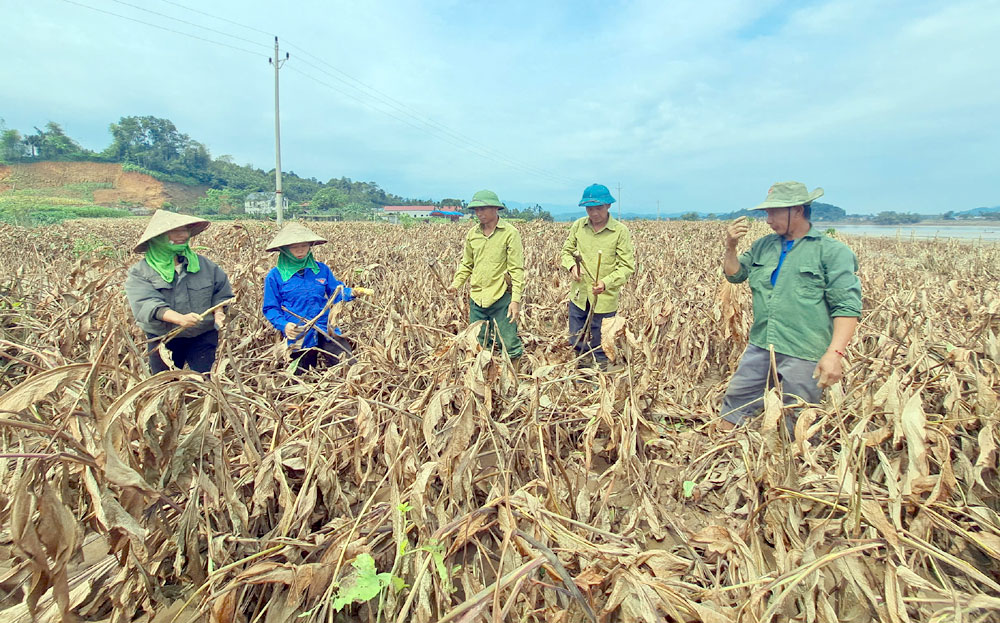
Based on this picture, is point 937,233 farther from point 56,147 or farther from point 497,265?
point 56,147

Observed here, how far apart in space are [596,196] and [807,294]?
1638 millimetres

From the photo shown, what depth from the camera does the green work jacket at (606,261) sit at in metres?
3.68

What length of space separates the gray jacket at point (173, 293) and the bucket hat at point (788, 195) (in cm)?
310

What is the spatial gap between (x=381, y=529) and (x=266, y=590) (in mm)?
364

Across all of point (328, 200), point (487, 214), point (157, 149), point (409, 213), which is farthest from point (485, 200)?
point (157, 149)

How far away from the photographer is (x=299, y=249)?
121 inches

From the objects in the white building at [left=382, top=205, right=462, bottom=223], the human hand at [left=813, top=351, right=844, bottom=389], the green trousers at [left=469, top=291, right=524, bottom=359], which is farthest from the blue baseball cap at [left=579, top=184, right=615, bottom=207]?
the white building at [left=382, top=205, right=462, bottom=223]

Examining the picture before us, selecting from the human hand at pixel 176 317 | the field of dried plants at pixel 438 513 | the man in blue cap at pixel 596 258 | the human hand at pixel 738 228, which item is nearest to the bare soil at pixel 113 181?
the human hand at pixel 176 317

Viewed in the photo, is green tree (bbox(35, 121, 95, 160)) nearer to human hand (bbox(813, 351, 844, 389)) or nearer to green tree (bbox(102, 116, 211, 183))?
green tree (bbox(102, 116, 211, 183))

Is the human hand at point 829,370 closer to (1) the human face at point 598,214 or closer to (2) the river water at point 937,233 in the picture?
(1) the human face at point 598,214

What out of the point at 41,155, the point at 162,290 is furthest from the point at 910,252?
the point at 41,155

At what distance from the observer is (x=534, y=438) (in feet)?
5.76

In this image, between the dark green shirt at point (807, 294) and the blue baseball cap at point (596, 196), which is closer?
the dark green shirt at point (807, 294)

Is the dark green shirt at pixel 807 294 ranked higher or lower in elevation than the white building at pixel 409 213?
lower
